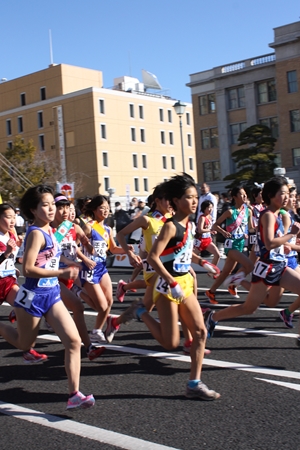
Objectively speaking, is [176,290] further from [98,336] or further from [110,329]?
[98,336]

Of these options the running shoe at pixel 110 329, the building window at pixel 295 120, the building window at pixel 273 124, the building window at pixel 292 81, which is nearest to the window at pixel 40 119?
the building window at pixel 273 124

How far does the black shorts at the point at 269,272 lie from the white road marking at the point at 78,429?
286 cm

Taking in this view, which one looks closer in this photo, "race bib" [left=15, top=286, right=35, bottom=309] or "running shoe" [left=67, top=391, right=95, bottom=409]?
"running shoe" [left=67, top=391, right=95, bottom=409]

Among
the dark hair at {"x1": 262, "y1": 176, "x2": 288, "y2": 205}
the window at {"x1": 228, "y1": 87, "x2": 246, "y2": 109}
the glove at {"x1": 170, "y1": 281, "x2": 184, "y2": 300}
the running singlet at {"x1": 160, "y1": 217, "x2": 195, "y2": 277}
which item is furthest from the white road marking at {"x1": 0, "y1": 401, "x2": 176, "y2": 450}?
the window at {"x1": 228, "y1": 87, "x2": 246, "y2": 109}

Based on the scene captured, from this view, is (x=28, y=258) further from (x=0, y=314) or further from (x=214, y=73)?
(x=214, y=73)

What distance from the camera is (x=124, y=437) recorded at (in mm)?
4711

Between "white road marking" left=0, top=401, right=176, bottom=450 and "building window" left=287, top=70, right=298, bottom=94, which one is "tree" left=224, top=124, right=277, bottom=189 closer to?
"building window" left=287, top=70, right=298, bottom=94

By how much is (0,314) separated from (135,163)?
63782 mm

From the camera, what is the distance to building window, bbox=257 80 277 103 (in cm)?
5388

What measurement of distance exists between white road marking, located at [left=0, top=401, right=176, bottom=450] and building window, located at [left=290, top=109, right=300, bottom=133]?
47468 millimetres

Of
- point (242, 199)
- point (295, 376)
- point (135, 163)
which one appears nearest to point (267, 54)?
point (135, 163)

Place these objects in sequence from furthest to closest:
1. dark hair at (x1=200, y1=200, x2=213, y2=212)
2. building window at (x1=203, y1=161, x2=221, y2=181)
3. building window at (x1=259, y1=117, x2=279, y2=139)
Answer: building window at (x1=203, y1=161, x2=221, y2=181), building window at (x1=259, y1=117, x2=279, y2=139), dark hair at (x1=200, y1=200, x2=213, y2=212)

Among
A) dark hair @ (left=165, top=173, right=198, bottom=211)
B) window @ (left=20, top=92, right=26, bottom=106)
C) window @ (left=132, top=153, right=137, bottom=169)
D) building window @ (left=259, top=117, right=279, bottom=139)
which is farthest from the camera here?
window @ (left=20, top=92, right=26, bottom=106)

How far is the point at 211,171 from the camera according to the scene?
59875mm
